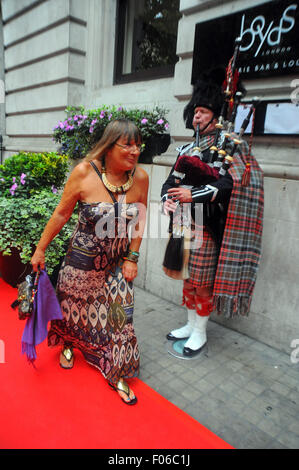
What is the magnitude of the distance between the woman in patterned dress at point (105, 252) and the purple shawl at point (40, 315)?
11 centimetres

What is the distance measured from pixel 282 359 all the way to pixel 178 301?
149cm

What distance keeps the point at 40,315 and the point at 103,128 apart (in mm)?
3171

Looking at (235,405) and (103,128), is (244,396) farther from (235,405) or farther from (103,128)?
(103,128)

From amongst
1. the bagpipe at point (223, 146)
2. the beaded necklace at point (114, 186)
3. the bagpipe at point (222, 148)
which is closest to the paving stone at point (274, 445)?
the bagpipe at point (222, 148)

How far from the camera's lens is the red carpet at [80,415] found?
212cm

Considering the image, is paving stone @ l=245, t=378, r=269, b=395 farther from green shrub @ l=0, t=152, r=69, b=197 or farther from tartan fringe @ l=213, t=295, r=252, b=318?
green shrub @ l=0, t=152, r=69, b=197

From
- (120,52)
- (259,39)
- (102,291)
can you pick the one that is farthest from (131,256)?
(120,52)

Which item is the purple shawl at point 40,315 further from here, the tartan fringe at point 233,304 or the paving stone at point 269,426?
the paving stone at point 269,426

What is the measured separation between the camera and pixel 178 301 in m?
4.34

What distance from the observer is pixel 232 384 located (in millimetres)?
2846

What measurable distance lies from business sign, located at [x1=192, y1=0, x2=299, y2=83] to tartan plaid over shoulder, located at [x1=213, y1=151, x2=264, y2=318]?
133 centimetres

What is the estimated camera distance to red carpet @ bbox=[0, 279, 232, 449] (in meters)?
2.12
